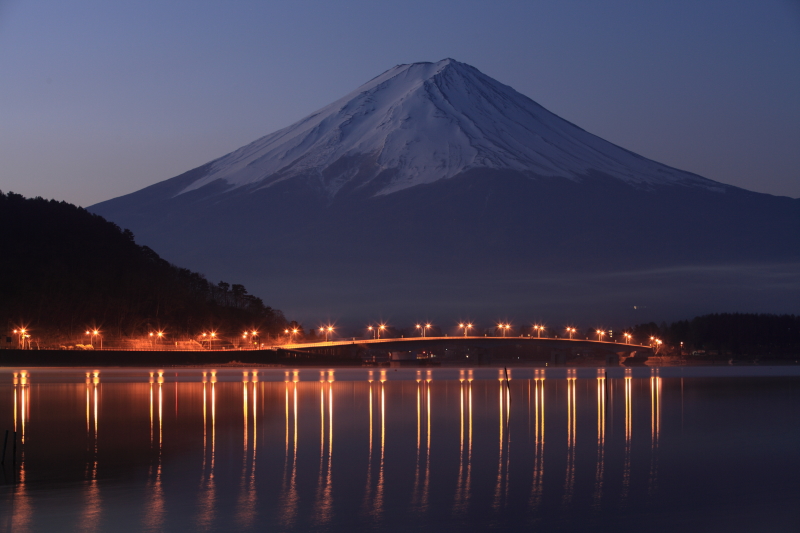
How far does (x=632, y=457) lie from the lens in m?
24.0

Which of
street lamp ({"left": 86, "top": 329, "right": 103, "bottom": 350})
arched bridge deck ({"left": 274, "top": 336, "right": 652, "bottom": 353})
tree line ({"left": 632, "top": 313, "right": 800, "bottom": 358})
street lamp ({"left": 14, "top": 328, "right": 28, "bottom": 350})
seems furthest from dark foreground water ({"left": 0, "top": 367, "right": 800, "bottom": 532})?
tree line ({"left": 632, "top": 313, "right": 800, "bottom": 358})

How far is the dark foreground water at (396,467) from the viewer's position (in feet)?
54.5

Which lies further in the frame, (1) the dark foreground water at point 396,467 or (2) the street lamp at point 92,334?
(2) the street lamp at point 92,334

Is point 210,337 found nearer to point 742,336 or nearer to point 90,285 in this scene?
point 90,285

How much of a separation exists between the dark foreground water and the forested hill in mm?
61778

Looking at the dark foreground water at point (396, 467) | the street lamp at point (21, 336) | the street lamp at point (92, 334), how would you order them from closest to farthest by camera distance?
the dark foreground water at point (396, 467), the street lamp at point (21, 336), the street lamp at point (92, 334)

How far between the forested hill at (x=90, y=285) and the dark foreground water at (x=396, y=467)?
61.8 m

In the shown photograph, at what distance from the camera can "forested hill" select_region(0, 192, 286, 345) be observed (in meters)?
97.3

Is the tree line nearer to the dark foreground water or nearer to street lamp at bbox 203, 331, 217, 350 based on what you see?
street lamp at bbox 203, 331, 217, 350

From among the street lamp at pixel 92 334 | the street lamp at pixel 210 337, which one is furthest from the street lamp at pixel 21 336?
the street lamp at pixel 210 337

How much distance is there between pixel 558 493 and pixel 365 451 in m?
7.00

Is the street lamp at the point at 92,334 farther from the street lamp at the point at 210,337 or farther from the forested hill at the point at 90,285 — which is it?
the street lamp at the point at 210,337

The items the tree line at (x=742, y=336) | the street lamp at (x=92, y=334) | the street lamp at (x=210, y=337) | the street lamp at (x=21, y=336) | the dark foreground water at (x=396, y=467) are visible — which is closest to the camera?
the dark foreground water at (x=396, y=467)

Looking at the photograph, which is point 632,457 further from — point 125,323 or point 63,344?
point 125,323
